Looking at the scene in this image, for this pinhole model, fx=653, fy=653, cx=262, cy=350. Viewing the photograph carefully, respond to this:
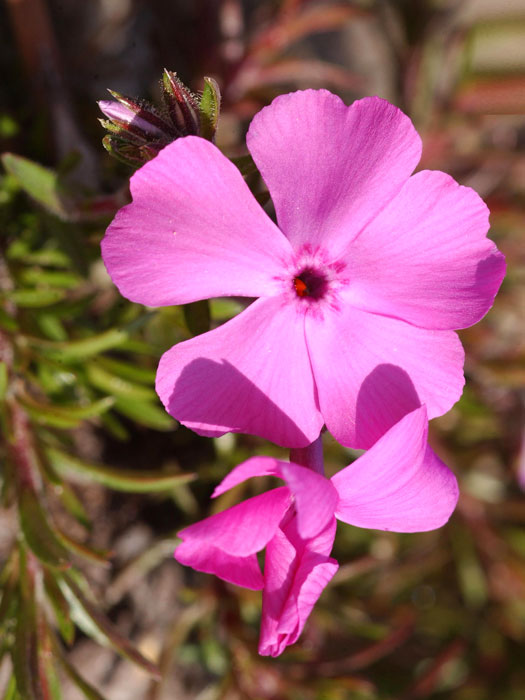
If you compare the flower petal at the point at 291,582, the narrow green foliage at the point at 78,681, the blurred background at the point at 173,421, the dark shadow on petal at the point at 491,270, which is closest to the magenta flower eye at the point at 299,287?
the blurred background at the point at 173,421

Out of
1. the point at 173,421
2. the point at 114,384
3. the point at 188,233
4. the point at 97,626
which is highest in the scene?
the point at 188,233

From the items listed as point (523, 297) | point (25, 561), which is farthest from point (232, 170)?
point (523, 297)

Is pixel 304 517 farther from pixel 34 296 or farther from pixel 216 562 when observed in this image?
pixel 34 296

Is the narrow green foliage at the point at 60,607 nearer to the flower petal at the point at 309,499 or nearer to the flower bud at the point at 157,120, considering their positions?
the flower petal at the point at 309,499

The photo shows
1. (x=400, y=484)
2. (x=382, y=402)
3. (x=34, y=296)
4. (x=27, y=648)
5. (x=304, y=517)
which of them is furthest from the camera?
(x=34, y=296)

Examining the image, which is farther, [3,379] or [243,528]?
[3,379]

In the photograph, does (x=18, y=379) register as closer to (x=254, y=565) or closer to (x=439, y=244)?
(x=254, y=565)

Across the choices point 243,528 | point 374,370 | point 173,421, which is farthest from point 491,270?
point 173,421
